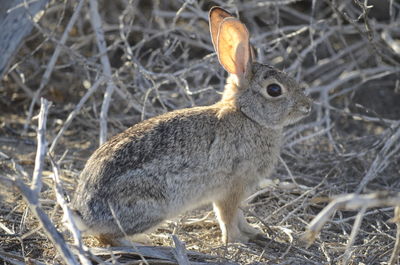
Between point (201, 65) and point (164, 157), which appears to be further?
point (201, 65)

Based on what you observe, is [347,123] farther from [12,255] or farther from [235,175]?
[12,255]

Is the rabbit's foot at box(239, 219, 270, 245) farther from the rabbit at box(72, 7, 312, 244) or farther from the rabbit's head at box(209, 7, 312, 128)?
the rabbit's head at box(209, 7, 312, 128)

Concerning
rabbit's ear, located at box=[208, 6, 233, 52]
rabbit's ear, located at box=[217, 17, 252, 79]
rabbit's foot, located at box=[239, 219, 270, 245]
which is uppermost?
rabbit's ear, located at box=[208, 6, 233, 52]

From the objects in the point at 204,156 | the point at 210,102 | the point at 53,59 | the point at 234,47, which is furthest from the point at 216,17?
the point at 53,59

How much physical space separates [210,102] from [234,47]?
61.2 inches

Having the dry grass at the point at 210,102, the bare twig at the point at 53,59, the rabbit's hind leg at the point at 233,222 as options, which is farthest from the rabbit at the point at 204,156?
the bare twig at the point at 53,59

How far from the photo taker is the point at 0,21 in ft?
17.6

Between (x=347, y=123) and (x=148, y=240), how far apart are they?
3.14m

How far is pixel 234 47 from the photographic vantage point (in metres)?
4.43

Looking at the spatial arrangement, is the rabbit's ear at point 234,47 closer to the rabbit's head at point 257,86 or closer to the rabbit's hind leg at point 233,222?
the rabbit's head at point 257,86

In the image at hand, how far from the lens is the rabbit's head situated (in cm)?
441

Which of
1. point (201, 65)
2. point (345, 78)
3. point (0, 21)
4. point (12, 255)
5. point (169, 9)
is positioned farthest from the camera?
point (169, 9)

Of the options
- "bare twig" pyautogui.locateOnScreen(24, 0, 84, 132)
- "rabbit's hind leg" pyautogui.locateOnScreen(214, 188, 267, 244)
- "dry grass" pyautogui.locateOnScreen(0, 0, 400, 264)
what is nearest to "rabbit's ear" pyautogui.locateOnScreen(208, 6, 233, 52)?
"dry grass" pyautogui.locateOnScreen(0, 0, 400, 264)

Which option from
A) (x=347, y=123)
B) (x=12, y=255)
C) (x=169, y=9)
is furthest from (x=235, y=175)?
(x=169, y=9)
